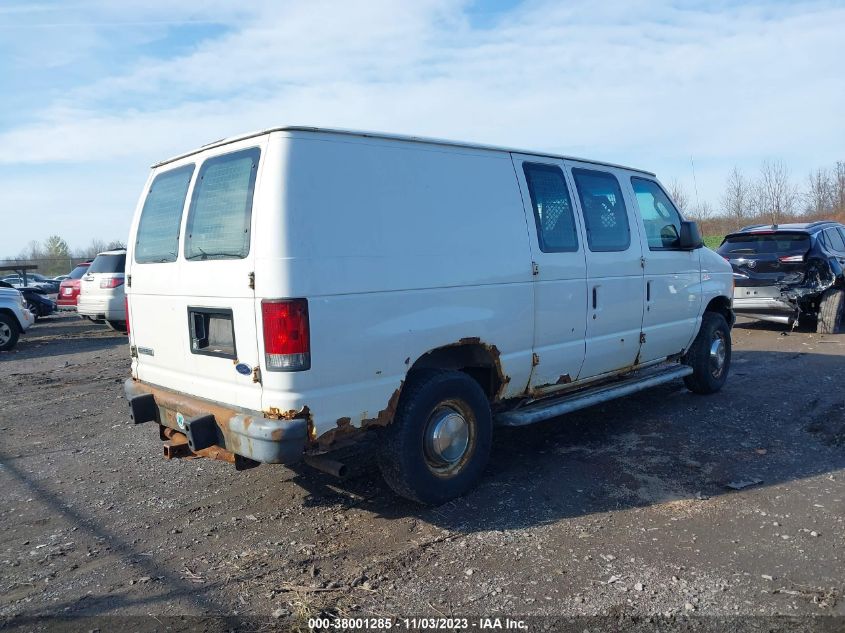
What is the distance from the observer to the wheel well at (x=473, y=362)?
438 cm

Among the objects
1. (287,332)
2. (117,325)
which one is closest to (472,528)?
(287,332)

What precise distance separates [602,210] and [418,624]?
3.76 metres

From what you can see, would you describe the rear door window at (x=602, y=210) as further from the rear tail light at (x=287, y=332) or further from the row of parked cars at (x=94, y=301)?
the row of parked cars at (x=94, y=301)

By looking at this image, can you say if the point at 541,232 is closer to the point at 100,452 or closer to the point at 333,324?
the point at 333,324

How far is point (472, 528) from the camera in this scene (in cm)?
406

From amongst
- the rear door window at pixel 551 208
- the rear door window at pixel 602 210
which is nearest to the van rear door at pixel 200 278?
the rear door window at pixel 551 208

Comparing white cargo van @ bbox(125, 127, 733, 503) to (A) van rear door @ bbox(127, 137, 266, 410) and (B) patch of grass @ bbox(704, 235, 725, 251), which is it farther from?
(B) patch of grass @ bbox(704, 235, 725, 251)

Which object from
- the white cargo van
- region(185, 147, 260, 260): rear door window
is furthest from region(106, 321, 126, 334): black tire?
region(185, 147, 260, 260): rear door window

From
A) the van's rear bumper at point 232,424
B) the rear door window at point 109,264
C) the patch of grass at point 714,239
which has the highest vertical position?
the patch of grass at point 714,239

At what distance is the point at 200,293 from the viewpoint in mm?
4023

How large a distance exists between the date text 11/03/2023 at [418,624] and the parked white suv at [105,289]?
11498mm

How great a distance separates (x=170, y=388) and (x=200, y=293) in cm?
83

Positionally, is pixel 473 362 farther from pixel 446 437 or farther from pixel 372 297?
pixel 372 297

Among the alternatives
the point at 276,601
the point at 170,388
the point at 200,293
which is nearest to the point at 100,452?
the point at 170,388
